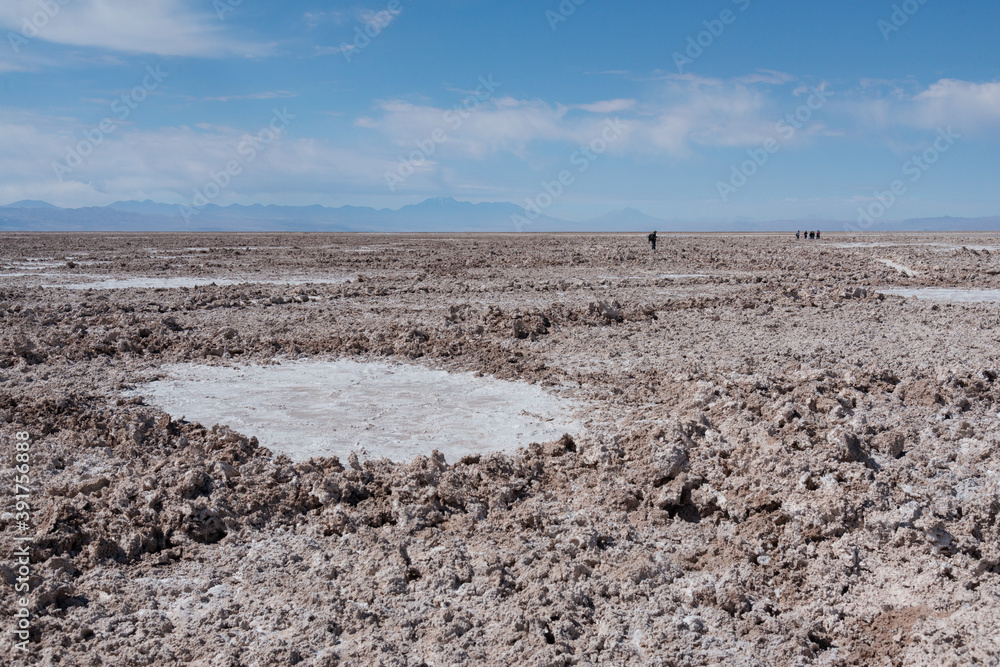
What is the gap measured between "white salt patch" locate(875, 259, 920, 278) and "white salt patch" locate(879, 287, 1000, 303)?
11.7ft

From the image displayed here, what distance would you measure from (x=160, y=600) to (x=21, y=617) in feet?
2.16

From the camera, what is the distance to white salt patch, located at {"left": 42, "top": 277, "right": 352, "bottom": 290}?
65.7 feet

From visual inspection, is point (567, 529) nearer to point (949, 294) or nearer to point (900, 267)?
point (949, 294)

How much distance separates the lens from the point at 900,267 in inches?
949

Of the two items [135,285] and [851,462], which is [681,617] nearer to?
[851,462]

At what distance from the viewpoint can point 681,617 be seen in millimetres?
3902

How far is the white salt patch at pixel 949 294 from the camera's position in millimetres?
15828

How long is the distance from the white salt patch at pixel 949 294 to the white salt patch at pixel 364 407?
480 inches

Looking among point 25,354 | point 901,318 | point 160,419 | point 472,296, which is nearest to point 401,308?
point 472,296

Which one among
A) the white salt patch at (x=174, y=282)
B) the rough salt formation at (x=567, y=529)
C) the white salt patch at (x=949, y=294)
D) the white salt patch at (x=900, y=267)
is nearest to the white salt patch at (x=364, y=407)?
the rough salt formation at (x=567, y=529)
